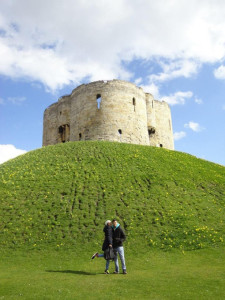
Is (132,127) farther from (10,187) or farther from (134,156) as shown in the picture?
(10,187)

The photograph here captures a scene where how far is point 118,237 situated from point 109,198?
8675mm

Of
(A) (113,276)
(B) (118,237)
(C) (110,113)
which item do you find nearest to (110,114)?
(C) (110,113)

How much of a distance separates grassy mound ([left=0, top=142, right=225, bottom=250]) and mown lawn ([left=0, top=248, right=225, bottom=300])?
47.6 inches

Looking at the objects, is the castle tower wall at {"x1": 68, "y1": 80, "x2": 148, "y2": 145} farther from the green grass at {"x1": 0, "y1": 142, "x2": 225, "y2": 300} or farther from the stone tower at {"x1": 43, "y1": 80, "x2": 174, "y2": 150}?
the green grass at {"x1": 0, "y1": 142, "x2": 225, "y2": 300}

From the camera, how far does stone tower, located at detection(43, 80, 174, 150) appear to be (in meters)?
37.7

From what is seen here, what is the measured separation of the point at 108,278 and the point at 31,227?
8117mm

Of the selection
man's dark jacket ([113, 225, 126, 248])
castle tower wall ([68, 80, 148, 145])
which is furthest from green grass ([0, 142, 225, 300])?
castle tower wall ([68, 80, 148, 145])

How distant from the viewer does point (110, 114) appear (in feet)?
125

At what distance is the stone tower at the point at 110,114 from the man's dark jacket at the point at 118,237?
2585cm

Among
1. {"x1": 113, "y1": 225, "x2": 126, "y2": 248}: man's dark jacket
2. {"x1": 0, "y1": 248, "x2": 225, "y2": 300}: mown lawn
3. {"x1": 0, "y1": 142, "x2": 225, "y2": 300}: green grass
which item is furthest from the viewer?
{"x1": 113, "y1": 225, "x2": 126, "y2": 248}: man's dark jacket

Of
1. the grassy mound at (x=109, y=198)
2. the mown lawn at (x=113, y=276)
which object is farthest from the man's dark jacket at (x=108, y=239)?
the grassy mound at (x=109, y=198)

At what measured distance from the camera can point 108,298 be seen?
8.05 meters

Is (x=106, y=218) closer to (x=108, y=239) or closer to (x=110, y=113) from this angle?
(x=108, y=239)

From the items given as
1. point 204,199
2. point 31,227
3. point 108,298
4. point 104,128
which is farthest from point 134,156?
point 108,298
